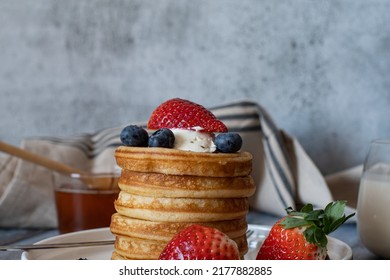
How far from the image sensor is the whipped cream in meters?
0.99

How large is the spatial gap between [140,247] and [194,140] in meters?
0.19

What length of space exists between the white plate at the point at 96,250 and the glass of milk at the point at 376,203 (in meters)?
0.13

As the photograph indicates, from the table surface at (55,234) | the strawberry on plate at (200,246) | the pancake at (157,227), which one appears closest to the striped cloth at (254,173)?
the table surface at (55,234)

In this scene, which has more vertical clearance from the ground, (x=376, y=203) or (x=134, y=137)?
(x=134, y=137)

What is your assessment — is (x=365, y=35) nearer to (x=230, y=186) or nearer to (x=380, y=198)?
(x=380, y=198)

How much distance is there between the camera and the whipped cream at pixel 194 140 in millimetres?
995

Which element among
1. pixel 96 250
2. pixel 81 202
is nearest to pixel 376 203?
pixel 96 250

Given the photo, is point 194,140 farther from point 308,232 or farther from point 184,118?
point 308,232

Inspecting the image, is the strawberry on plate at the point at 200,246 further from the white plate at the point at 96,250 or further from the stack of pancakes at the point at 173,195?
the white plate at the point at 96,250

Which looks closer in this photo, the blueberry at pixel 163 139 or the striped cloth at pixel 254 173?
the blueberry at pixel 163 139

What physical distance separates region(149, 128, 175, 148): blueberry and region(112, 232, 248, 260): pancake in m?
0.15

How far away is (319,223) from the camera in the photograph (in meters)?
0.94

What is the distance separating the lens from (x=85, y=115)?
214 cm

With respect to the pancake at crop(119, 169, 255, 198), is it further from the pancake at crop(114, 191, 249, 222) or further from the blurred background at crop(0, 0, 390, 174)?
the blurred background at crop(0, 0, 390, 174)
